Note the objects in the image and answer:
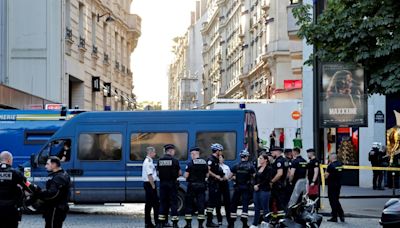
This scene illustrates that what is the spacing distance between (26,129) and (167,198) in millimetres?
7577

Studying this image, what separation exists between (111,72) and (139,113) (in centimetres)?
2377

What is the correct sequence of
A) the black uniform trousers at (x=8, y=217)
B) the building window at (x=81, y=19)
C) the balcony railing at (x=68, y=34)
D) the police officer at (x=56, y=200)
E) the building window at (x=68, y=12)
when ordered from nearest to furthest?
the black uniform trousers at (x=8, y=217), the police officer at (x=56, y=200), the balcony railing at (x=68, y=34), the building window at (x=68, y=12), the building window at (x=81, y=19)

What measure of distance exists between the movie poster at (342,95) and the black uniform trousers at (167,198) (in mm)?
5037

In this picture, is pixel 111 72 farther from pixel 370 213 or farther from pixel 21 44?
pixel 370 213

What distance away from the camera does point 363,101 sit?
20031 mm

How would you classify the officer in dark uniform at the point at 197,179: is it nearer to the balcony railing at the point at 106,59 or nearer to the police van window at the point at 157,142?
the police van window at the point at 157,142

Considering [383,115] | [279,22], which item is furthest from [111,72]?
[383,115]

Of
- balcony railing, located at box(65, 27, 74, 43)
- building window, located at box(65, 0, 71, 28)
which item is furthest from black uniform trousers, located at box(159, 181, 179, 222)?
building window, located at box(65, 0, 71, 28)

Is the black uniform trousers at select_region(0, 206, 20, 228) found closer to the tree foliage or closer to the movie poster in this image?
the movie poster

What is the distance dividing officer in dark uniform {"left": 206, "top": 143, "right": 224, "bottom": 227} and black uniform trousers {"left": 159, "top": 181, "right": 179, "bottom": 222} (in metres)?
0.98

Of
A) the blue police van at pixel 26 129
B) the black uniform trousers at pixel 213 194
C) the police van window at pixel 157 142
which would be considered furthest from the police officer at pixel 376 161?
the black uniform trousers at pixel 213 194

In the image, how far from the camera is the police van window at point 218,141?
19750mm

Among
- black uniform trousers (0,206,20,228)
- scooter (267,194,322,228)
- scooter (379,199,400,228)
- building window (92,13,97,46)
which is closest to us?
scooter (379,199,400,228)

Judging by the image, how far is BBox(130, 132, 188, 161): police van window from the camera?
19969mm
